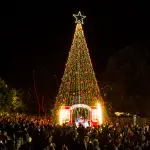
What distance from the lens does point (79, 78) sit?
31344 millimetres

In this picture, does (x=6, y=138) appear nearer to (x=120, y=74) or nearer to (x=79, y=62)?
(x=79, y=62)

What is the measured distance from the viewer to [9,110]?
42.0 m

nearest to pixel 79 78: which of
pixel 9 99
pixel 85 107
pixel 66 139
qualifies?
pixel 85 107

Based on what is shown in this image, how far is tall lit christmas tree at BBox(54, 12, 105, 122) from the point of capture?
2951 centimetres

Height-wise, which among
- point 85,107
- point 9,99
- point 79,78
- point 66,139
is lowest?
point 66,139

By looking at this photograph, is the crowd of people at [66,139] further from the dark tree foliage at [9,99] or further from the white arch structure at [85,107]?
the dark tree foliage at [9,99]

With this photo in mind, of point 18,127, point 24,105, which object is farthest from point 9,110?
point 18,127

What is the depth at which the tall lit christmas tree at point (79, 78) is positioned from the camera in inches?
1162

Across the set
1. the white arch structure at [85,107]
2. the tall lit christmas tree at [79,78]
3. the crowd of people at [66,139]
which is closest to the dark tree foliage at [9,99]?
the tall lit christmas tree at [79,78]

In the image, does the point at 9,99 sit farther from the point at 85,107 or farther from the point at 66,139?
the point at 66,139

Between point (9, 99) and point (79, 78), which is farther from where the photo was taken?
point (9, 99)

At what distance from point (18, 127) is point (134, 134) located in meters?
5.70

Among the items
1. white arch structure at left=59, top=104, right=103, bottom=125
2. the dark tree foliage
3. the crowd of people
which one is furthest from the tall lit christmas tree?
the crowd of people

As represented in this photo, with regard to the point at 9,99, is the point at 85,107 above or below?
below
